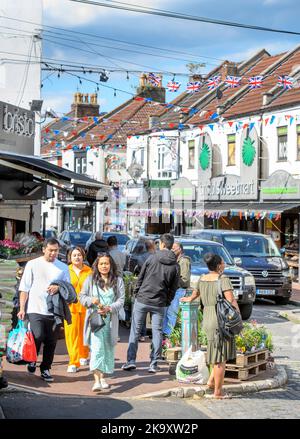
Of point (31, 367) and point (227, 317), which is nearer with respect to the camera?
point (227, 317)

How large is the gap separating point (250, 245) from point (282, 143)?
1030 cm

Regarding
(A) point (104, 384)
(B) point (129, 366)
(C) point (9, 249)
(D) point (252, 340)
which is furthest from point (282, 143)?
(A) point (104, 384)

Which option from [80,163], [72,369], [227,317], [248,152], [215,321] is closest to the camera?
[227,317]

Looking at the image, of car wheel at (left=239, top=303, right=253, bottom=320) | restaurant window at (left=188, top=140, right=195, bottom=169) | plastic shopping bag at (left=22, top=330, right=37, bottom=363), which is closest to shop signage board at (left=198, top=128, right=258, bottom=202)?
restaurant window at (left=188, top=140, right=195, bottom=169)

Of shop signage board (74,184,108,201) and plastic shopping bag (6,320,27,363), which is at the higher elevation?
shop signage board (74,184,108,201)

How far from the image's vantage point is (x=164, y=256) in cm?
1013

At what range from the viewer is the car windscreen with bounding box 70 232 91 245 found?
2956 centimetres

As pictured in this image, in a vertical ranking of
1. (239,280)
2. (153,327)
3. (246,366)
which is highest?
(239,280)

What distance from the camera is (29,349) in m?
8.70

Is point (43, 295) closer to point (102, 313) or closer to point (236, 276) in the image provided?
point (102, 313)

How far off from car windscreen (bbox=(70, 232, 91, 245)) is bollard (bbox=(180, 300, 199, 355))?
19.8 meters

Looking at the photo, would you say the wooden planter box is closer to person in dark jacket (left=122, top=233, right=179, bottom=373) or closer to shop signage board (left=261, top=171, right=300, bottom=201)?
person in dark jacket (left=122, top=233, right=179, bottom=373)
